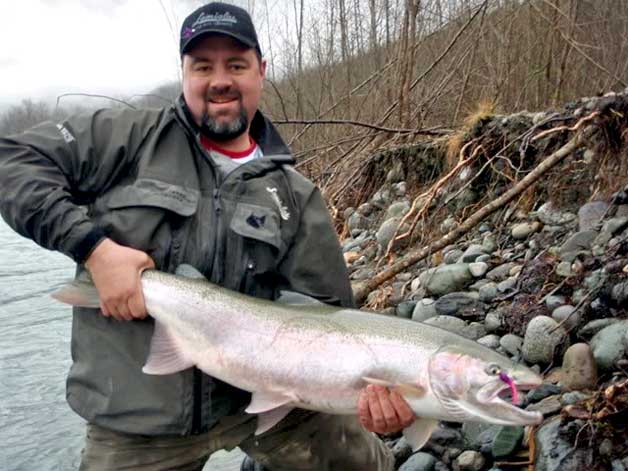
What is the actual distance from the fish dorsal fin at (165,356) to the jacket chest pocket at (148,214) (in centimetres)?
28

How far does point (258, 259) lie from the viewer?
8.74 feet

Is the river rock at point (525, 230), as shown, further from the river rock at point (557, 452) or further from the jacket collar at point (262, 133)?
the jacket collar at point (262, 133)

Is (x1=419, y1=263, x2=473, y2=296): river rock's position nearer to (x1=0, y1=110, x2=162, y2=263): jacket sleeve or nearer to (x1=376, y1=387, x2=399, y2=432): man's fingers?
(x1=376, y1=387, x2=399, y2=432): man's fingers

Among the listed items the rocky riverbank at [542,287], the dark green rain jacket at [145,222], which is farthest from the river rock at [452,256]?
the dark green rain jacket at [145,222]

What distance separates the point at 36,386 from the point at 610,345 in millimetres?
4613

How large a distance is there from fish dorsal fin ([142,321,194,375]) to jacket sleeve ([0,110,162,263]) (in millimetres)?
403

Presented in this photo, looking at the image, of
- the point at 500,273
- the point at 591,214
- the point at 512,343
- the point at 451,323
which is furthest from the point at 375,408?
the point at 591,214

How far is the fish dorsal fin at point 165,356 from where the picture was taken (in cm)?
243

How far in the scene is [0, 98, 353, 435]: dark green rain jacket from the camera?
2.42m

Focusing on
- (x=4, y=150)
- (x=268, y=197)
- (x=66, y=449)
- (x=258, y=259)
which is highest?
(x=4, y=150)

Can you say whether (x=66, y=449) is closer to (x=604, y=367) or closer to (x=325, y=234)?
(x=325, y=234)

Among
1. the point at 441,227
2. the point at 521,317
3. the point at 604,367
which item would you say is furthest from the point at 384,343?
the point at 441,227

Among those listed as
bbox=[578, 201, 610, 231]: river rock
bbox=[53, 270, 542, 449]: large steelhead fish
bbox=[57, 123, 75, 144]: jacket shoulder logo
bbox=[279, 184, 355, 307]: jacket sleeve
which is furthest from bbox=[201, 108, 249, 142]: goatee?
bbox=[578, 201, 610, 231]: river rock

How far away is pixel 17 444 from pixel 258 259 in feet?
9.82
